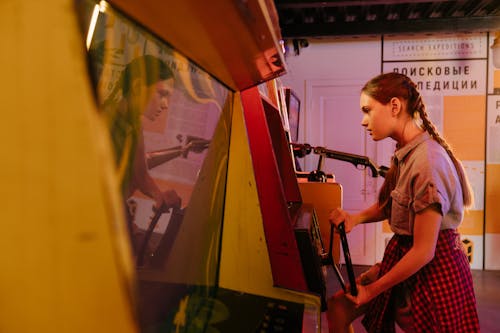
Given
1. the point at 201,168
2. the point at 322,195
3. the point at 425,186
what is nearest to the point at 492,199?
the point at 322,195

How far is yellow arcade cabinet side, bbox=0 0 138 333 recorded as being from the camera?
0.25 m

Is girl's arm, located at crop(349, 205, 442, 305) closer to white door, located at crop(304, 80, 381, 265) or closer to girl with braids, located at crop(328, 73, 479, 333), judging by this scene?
girl with braids, located at crop(328, 73, 479, 333)

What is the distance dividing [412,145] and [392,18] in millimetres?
3637

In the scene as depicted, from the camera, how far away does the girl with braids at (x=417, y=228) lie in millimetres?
1271

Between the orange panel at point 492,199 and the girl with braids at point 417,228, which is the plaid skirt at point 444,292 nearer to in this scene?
the girl with braids at point 417,228

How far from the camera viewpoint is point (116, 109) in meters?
0.58

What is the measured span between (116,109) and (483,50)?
488 centimetres

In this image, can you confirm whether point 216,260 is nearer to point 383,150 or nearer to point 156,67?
point 156,67

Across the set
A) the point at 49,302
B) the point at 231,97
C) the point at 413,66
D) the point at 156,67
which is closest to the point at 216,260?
the point at 231,97

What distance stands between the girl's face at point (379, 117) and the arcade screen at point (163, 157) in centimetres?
74

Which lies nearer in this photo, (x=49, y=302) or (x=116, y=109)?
(x=49, y=302)

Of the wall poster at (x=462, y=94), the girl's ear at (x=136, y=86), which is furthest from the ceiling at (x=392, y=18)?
the girl's ear at (x=136, y=86)

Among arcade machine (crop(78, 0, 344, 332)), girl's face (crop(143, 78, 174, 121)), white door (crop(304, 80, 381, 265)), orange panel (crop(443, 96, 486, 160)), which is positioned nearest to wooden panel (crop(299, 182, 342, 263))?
arcade machine (crop(78, 0, 344, 332))

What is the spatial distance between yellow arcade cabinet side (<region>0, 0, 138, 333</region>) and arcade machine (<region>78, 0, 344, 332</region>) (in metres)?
0.03
